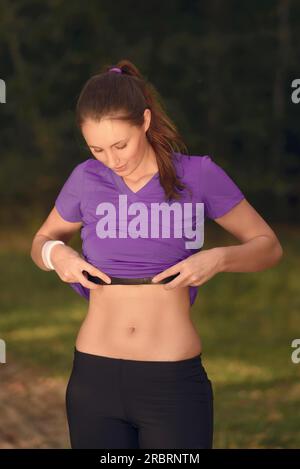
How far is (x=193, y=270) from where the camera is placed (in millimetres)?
3123

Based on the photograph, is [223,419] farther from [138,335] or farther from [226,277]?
[226,277]

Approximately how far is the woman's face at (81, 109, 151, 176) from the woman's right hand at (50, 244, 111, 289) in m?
0.29

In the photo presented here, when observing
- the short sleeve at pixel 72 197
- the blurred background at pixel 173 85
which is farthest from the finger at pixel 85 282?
the blurred background at pixel 173 85

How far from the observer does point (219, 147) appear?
22344mm

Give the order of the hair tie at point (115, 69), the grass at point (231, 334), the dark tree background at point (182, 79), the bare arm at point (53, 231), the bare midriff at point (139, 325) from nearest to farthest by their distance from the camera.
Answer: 1. the bare midriff at point (139, 325)
2. the hair tie at point (115, 69)
3. the bare arm at point (53, 231)
4. the grass at point (231, 334)
5. the dark tree background at point (182, 79)

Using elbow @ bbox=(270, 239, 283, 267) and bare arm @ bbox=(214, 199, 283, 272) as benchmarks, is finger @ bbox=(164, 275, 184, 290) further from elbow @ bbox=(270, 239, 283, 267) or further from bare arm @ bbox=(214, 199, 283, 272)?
elbow @ bbox=(270, 239, 283, 267)

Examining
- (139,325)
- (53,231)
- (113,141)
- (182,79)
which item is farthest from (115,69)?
(182,79)

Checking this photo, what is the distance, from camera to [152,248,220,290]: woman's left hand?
123 inches

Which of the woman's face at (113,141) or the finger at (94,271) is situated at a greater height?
the woman's face at (113,141)

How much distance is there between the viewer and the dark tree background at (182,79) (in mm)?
21891

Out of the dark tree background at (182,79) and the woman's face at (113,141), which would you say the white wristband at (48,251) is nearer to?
the woman's face at (113,141)

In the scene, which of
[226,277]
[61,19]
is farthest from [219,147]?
[226,277]

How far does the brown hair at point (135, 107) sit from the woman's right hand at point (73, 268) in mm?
318

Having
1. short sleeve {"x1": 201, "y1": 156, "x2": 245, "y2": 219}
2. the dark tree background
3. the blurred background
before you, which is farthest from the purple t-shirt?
the dark tree background
